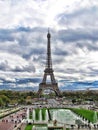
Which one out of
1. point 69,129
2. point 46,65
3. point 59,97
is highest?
point 46,65

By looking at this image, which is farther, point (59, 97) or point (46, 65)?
point (59, 97)

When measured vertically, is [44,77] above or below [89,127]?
above

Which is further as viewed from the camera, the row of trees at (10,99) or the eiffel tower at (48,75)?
the eiffel tower at (48,75)

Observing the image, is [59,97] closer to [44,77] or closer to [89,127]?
[44,77]

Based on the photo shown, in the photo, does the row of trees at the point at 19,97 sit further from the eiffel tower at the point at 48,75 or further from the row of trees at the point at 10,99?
the eiffel tower at the point at 48,75

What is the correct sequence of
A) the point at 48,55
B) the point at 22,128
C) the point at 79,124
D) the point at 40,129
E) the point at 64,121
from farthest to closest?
the point at 48,55, the point at 64,121, the point at 79,124, the point at 22,128, the point at 40,129

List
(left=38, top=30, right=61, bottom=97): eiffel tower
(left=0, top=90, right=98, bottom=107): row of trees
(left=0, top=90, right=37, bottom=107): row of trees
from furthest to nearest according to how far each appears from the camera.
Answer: (left=38, top=30, right=61, bottom=97): eiffel tower
(left=0, top=90, right=98, bottom=107): row of trees
(left=0, top=90, right=37, bottom=107): row of trees

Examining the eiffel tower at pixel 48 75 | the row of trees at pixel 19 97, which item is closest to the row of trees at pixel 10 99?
the row of trees at pixel 19 97

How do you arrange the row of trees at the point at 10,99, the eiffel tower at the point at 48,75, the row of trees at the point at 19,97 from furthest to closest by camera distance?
the eiffel tower at the point at 48,75, the row of trees at the point at 19,97, the row of trees at the point at 10,99

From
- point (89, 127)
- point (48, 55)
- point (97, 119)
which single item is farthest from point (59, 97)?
point (89, 127)

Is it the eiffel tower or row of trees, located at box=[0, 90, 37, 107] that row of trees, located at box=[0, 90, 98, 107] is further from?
the eiffel tower

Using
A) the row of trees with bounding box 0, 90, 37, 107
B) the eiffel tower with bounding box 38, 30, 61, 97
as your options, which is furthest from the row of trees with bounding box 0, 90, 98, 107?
the eiffel tower with bounding box 38, 30, 61, 97
